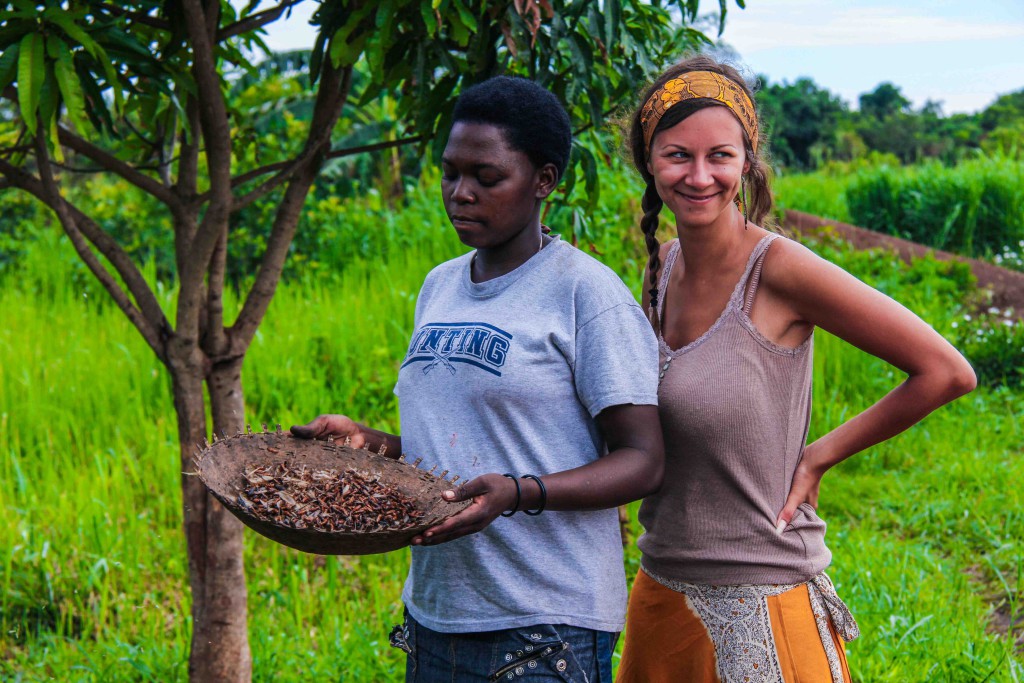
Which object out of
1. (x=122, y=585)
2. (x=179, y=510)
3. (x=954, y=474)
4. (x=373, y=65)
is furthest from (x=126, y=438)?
(x=954, y=474)

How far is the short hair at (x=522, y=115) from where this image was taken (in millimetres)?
1661

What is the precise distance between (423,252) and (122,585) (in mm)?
3268

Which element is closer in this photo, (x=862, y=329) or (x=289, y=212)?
(x=862, y=329)

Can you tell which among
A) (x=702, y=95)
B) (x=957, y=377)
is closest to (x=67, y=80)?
(x=702, y=95)

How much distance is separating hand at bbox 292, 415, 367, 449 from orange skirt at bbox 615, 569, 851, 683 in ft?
2.01

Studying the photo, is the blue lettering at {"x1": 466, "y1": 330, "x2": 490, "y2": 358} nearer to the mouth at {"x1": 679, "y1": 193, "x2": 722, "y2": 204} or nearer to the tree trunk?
the mouth at {"x1": 679, "y1": 193, "x2": 722, "y2": 204}

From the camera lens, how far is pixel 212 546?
8.50 feet

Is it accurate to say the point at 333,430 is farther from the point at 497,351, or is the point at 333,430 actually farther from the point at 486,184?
the point at 486,184

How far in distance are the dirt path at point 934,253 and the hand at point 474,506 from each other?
6.39m

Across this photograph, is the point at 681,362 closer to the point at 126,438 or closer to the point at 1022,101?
the point at 126,438

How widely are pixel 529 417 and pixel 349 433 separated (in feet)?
1.47

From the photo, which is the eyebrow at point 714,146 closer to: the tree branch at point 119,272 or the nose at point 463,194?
the nose at point 463,194

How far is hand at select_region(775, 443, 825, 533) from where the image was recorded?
179cm

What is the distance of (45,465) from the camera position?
4152mm
